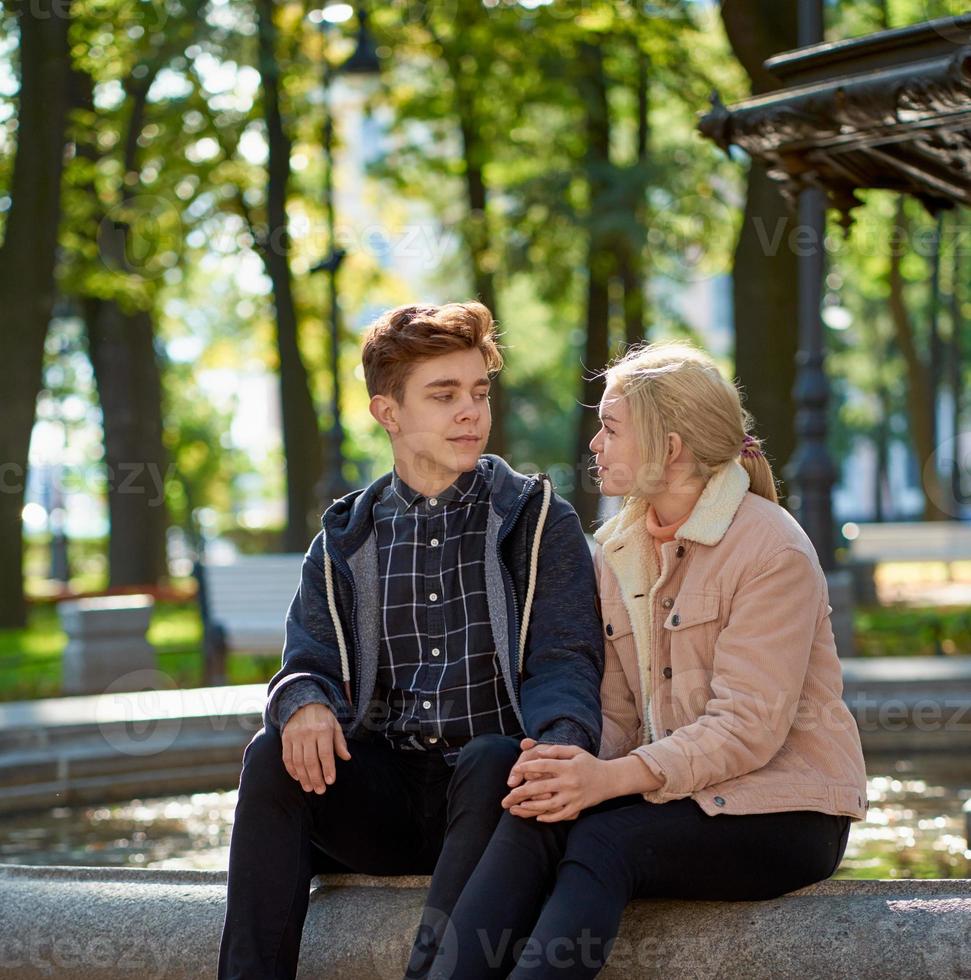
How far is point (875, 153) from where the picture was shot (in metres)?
5.22

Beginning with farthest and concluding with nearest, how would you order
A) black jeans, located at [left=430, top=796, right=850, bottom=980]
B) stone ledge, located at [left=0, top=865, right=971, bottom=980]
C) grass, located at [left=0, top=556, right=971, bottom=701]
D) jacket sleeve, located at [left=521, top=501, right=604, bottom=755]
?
1. grass, located at [left=0, top=556, right=971, bottom=701]
2. jacket sleeve, located at [left=521, top=501, right=604, bottom=755]
3. stone ledge, located at [left=0, top=865, right=971, bottom=980]
4. black jeans, located at [left=430, top=796, right=850, bottom=980]

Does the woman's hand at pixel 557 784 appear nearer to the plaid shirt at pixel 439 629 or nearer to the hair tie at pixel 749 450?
the plaid shirt at pixel 439 629

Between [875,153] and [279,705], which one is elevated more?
[875,153]

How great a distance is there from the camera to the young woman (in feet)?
10.5

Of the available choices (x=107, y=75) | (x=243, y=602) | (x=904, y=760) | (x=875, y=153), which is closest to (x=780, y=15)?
(x=243, y=602)

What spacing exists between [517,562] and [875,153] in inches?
87.1

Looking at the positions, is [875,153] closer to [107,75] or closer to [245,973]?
[245,973]

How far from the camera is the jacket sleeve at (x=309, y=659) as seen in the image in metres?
3.69

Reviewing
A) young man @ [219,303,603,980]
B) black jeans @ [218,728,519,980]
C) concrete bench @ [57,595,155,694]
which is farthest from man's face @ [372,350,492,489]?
concrete bench @ [57,595,155,694]

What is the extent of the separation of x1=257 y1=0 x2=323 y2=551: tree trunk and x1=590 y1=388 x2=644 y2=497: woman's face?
16029 millimetres

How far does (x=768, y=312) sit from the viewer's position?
14453mm

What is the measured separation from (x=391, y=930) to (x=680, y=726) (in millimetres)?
769

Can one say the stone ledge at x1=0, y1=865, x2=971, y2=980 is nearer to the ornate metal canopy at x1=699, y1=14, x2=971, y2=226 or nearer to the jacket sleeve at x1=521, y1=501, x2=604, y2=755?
the jacket sleeve at x1=521, y1=501, x2=604, y2=755

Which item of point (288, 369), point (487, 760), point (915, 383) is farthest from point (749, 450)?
point (915, 383)
